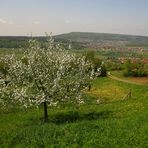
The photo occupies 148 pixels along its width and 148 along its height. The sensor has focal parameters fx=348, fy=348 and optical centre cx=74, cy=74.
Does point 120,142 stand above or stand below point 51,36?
below

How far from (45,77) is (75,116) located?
21.2ft

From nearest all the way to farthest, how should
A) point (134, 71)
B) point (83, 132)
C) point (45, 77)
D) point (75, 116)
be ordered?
point (83, 132), point (45, 77), point (75, 116), point (134, 71)

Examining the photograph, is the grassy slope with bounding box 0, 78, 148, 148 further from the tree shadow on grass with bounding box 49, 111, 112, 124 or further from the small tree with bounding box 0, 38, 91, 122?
the small tree with bounding box 0, 38, 91, 122

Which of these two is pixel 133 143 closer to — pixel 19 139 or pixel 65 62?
pixel 19 139

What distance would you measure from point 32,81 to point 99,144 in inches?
480

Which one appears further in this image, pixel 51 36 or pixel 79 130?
pixel 51 36

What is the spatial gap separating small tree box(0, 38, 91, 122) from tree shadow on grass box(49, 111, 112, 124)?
2039 millimetres

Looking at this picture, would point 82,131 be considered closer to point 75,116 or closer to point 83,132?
point 83,132

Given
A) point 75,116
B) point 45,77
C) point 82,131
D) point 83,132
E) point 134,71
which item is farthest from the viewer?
point 134,71

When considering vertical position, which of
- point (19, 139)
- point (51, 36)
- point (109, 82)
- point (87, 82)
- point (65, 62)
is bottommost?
point (109, 82)

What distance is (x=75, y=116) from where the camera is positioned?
37219 millimetres

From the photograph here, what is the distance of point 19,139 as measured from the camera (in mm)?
26609

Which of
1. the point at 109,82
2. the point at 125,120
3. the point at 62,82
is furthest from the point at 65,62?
the point at 109,82

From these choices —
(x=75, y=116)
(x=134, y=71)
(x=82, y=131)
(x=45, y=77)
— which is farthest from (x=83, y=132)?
(x=134, y=71)
